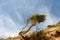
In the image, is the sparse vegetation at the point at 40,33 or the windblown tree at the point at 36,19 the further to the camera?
the sparse vegetation at the point at 40,33

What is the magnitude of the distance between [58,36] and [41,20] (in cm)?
588

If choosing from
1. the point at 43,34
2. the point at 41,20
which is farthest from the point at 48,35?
the point at 41,20

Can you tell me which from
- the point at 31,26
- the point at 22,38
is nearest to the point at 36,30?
the point at 31,26

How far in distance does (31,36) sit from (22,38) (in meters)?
1.91

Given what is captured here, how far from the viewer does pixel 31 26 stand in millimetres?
35344

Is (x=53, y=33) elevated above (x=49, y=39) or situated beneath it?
elevated above

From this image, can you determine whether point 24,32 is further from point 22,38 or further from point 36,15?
point 36,15

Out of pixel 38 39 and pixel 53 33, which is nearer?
pixel 38 39

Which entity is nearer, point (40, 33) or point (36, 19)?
point (36, 19)

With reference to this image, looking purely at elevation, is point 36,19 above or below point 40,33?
above

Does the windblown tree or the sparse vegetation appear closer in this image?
the windblown tree

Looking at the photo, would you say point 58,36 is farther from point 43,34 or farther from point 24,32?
point 24,32

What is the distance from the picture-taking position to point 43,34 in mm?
35906

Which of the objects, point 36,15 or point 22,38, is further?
point 22,38
